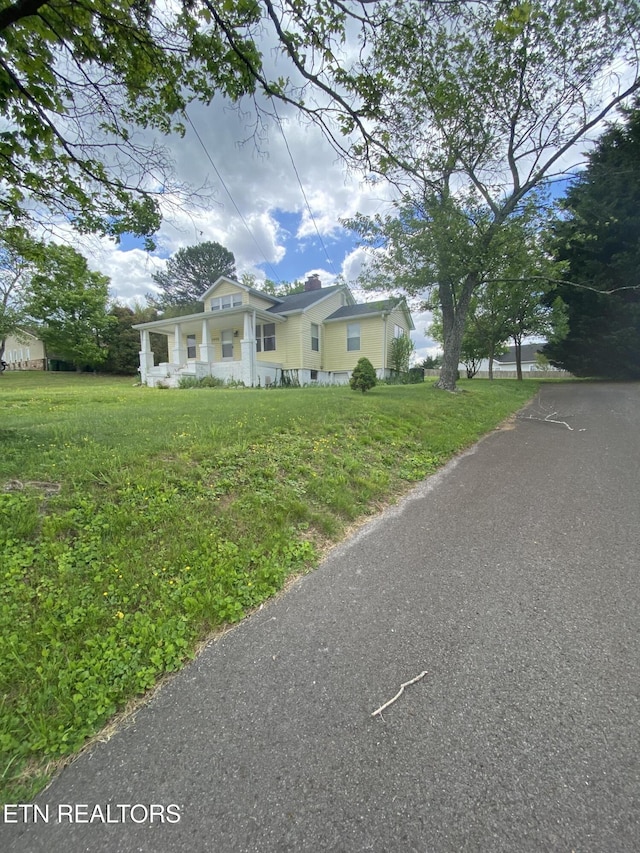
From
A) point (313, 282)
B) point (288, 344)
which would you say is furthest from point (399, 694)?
point (313, 282)

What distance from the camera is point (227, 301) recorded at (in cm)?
2045

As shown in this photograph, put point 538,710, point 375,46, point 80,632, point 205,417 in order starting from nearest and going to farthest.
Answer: point 538,710 → point 80,632 → point 375,46 → point 205,417

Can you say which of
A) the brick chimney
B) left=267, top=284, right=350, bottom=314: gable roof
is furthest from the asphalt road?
the brick chimney

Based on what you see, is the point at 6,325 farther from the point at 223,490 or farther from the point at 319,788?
the point at 319,788

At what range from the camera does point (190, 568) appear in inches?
96.5

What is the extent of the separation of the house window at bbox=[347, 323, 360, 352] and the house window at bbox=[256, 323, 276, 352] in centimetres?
401

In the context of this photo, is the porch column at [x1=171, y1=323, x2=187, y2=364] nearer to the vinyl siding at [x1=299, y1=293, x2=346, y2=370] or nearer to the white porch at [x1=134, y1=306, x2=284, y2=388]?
the white porch at [x1=134, y1=306, x2=284, y2=388]

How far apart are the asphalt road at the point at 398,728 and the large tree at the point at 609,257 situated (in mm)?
19765

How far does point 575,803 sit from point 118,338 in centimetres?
3248

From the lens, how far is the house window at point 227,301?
19997mm

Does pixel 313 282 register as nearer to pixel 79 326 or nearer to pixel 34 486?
pixel 79 326

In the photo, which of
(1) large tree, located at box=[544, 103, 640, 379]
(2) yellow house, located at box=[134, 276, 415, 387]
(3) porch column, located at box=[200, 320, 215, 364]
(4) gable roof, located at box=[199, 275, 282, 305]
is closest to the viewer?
(2) yellow house, located at box=[134, 276, 415, 387]

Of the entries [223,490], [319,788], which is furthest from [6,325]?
[319,788]

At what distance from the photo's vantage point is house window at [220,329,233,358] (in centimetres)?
2023
